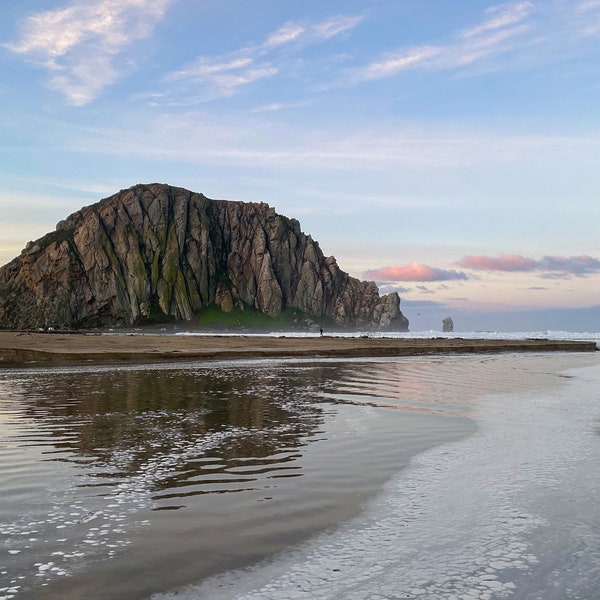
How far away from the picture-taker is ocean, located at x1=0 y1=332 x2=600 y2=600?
20.1 ft

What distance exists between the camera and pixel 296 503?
29.6 feet

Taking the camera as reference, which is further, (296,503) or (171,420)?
(171,420)

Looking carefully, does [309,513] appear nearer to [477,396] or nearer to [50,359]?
[477,396]

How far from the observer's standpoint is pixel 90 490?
973cm

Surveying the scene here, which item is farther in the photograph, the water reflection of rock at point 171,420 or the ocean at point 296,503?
the water reflection of rock at point 171,420

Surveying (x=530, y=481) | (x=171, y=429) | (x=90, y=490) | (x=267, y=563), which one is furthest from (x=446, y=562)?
(x=171, y=429)

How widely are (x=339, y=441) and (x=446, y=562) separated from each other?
7.78m

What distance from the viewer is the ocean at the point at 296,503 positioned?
20.1ft

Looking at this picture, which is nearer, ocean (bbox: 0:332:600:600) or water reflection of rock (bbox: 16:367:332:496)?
ocean (bbox: 0:332:600:600)

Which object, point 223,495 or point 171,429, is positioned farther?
point 171,429

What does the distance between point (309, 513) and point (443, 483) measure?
3270 mm

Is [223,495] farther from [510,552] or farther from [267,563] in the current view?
[510,552]

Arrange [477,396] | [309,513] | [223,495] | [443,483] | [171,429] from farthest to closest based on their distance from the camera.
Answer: [477,396] < [171,429] < [443,483] < [223,495] < [309,513]

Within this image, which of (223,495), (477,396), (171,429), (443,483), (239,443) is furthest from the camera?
(477,396)
